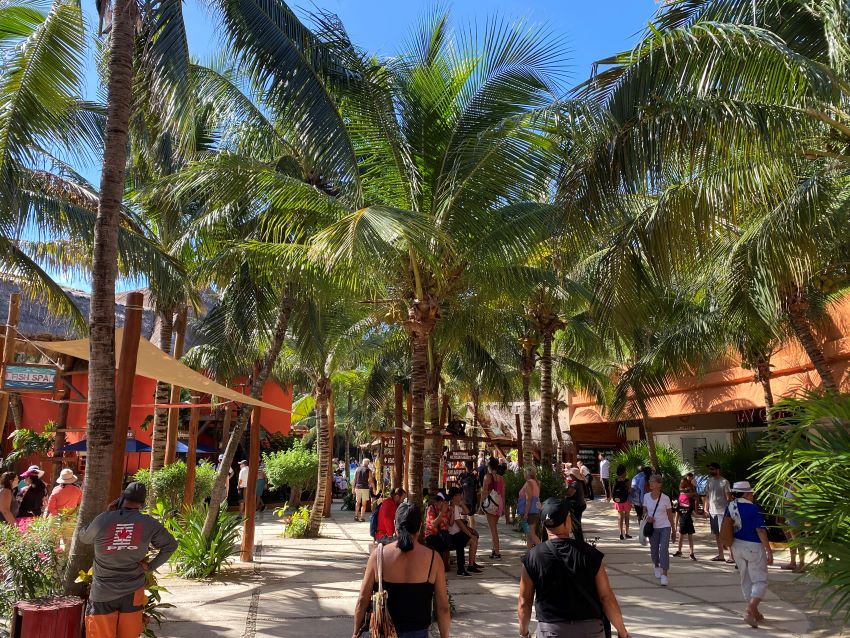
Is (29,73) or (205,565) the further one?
(205,565)

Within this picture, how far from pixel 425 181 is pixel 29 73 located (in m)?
5.20

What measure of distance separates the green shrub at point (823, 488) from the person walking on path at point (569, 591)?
1.86m

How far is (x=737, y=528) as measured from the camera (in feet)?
24.6

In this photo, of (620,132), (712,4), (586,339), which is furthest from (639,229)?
(586,339)

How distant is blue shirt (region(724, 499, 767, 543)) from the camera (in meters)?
7.36

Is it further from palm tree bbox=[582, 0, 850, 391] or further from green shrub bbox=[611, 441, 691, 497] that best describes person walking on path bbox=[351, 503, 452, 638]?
green shrub bbox=[611, 441, 691, 497]

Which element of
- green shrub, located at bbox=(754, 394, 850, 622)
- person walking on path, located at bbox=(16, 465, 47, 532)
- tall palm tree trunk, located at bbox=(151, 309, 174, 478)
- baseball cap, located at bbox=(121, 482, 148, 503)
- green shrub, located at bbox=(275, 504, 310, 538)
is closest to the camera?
green shrub, located at bbox=(754, 394, 850, 622)

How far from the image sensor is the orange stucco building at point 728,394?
1720cm

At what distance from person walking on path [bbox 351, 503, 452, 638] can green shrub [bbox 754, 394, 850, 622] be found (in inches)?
106

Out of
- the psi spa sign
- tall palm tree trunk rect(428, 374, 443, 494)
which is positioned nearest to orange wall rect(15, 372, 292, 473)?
tall palm tree trunk rect(428, 374, 443, 494)

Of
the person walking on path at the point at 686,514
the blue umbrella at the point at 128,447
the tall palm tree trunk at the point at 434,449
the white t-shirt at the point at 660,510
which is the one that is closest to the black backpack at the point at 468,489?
the tall palm tree trunk at the point at 434,449

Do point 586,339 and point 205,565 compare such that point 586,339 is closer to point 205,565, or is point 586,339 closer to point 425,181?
point 425,181

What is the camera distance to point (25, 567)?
6.16m

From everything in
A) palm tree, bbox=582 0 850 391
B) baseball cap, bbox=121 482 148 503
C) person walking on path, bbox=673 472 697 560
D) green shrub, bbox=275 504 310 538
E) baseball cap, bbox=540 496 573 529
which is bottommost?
green shrub, bbox=275 504 310 538
